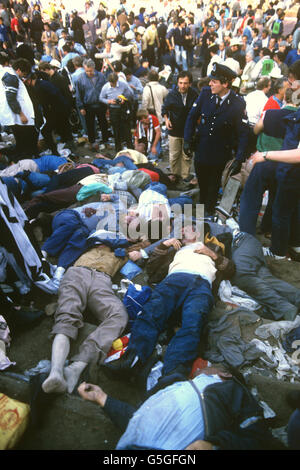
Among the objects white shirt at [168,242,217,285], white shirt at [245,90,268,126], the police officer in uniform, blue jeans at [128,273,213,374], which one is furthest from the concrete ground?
white shirt at [245,90,268,126]

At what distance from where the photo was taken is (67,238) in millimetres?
4523

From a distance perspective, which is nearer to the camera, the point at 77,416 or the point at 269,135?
the point at 77,416

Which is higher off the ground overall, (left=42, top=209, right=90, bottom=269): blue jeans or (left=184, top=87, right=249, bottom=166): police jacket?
(left=184, top=87, right=249, bottom=166): police jacket

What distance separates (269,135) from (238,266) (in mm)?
1839

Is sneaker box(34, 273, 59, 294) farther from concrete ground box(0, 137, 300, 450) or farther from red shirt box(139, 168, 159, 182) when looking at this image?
red shirt box(139, 168, 159, 182)

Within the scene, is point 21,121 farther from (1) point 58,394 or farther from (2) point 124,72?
(1) point 58,394

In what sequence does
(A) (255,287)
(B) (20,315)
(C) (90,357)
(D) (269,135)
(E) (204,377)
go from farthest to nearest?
(D) (269,135)
(A) (255,287)
(B) (20,315)
(C) (90,357)
(E) (204,377)

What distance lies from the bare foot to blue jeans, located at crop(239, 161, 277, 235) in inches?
124

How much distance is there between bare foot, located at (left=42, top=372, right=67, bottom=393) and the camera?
2588 millimetres

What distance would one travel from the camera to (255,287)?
3.80 metres

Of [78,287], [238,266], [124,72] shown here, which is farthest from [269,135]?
[124,72]

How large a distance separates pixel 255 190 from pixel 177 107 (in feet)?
7.91

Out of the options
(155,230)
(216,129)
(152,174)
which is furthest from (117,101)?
(155,230)

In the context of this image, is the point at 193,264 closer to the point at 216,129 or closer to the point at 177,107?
the point at 216,129
